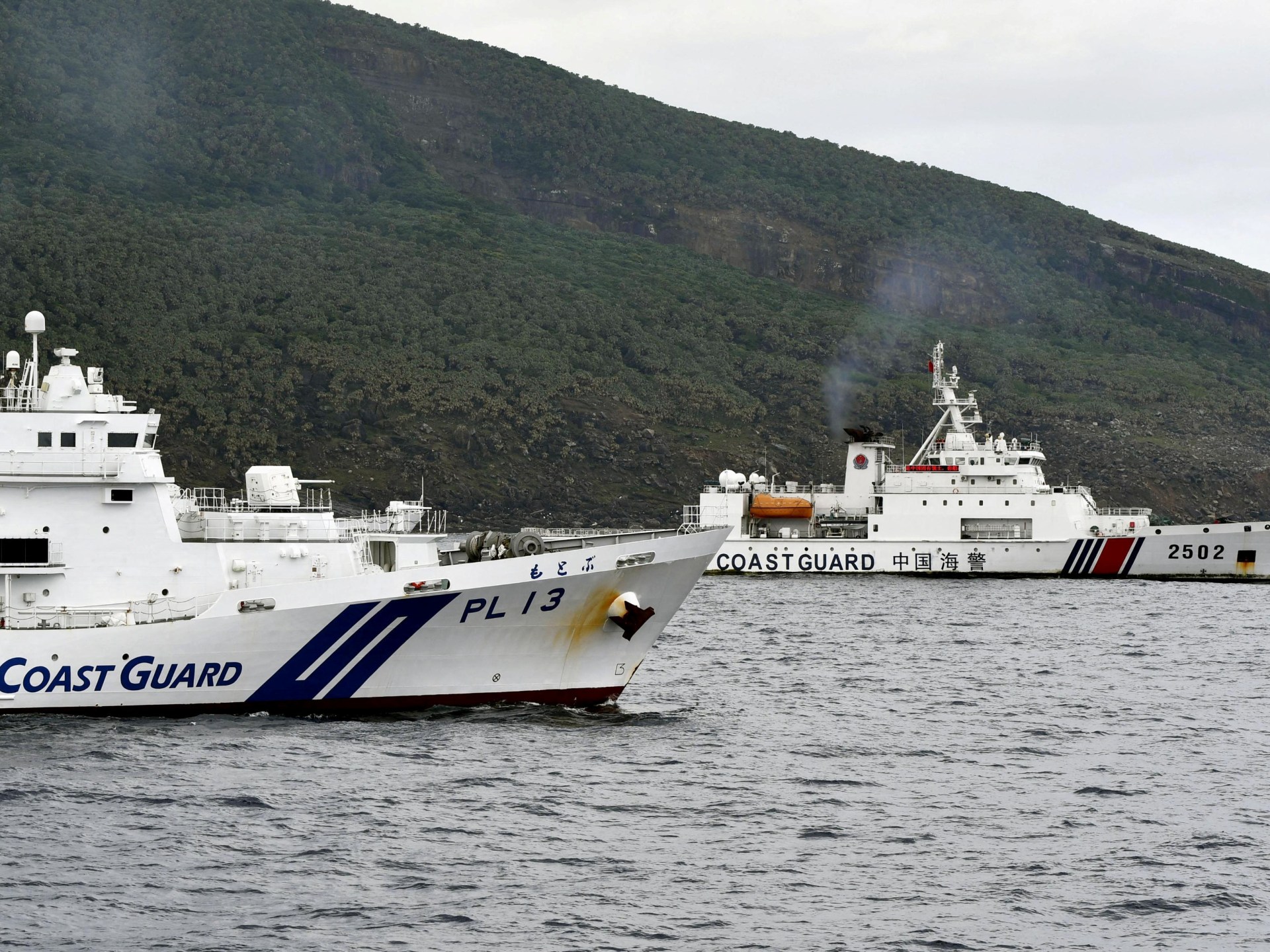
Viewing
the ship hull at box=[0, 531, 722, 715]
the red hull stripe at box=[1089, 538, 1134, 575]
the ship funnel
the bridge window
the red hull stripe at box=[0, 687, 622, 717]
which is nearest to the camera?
the ship hull at box=[0, 531, 722, 715]

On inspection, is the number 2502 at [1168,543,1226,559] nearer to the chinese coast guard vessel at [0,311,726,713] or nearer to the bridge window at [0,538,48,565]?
the chinese coast guard vessel at [0,311,726,713]

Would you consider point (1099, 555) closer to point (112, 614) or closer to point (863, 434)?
point (863, 434)

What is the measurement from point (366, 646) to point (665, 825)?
8.40 meters

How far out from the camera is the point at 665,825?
75.0 ft

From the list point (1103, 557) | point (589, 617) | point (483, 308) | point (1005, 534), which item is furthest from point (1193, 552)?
point (483, 308)

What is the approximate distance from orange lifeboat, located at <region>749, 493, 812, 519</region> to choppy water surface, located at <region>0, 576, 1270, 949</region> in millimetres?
39468

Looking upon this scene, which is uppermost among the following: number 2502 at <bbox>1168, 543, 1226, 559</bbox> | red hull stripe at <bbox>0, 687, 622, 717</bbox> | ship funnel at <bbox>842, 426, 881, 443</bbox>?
ship funnel at <bbox>842, 426, 881, 443</bbox>

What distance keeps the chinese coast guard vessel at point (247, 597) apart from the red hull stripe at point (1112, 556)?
4567cm

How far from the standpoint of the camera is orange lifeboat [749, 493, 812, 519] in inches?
2990

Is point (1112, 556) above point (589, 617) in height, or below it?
above

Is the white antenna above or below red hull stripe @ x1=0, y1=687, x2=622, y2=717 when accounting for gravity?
above

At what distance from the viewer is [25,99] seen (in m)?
166

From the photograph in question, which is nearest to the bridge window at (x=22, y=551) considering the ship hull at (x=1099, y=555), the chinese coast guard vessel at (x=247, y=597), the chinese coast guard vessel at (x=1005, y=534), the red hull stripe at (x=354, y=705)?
the chinese coast guard vessel at (x=247, y=597)

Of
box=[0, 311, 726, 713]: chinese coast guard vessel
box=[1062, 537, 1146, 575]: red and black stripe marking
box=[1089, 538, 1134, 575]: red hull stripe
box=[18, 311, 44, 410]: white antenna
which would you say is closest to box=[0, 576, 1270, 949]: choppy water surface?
box=[0, 311, 726, 713]: chinese coast guard vessel
